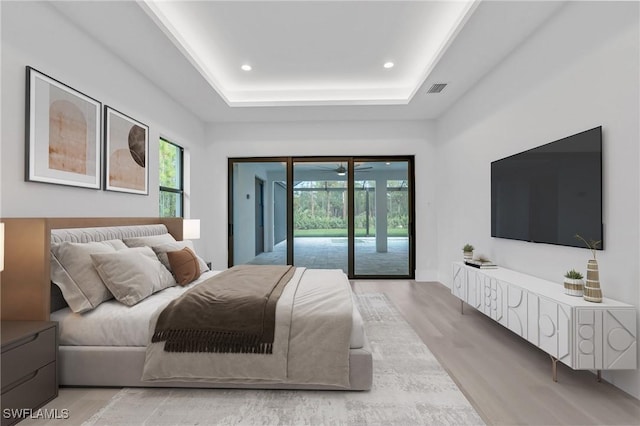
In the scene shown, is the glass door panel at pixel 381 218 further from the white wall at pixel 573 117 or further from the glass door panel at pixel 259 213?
the white wall at pixel 573 117

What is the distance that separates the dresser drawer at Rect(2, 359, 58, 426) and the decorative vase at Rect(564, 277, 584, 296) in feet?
11.0

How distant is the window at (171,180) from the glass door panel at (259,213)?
0.95m

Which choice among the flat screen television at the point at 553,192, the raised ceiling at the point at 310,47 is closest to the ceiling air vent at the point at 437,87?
the raised ceiling at the point at 310,47

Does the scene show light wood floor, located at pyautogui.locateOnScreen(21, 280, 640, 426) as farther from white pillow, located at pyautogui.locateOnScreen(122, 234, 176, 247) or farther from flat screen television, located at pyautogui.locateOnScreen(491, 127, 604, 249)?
white pillow, located at pyautogui.locateOnScreen(122, 234, 176, 247)

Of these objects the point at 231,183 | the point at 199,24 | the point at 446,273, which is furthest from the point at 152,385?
the point at 446,273

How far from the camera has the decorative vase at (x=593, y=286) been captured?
6.34 ft

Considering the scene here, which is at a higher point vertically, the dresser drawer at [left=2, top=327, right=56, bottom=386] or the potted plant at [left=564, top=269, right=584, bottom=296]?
the potted plant at [left=564, top=269, right=584, bottom=296]

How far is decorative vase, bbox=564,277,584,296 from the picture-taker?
6.79 feet

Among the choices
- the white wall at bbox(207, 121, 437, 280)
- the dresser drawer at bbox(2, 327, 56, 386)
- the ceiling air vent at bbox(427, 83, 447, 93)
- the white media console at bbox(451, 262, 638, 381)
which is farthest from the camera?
the white wall at bbox(207, 121, 437, 280)

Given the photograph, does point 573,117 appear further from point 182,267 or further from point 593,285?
point 182,267

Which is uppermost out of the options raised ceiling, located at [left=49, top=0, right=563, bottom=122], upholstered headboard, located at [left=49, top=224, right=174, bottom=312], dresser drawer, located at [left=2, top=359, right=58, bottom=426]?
raised ceiling, located at [left=49, top=0, right=563, bottom=122]

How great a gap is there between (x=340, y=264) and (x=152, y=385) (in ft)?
12.3

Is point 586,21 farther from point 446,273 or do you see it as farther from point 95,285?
point 95,285

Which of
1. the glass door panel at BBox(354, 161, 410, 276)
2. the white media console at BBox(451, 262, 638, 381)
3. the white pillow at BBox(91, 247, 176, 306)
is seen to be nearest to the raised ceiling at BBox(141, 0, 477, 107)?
the glass door panel at BBox(354, 161, 410, 276)
